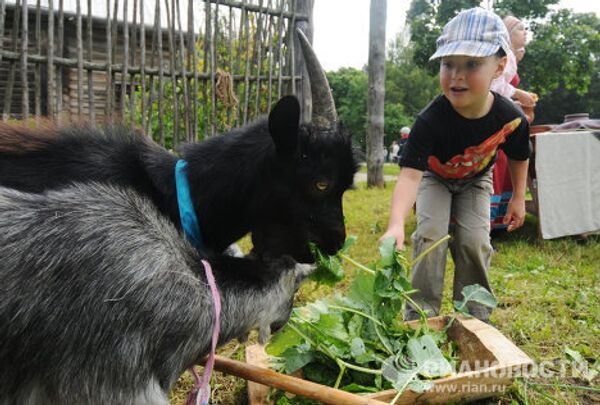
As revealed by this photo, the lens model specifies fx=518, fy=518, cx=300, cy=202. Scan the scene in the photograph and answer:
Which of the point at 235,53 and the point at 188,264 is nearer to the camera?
the point at 188,264

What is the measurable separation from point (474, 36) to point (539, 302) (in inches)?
77.4

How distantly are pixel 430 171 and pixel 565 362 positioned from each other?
1.34 m

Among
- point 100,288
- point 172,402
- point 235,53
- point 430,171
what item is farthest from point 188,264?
point 235,53

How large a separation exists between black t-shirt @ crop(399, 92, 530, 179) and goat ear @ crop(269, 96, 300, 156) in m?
0.96

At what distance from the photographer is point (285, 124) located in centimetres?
228

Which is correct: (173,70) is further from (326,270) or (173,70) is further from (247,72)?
(326,270)

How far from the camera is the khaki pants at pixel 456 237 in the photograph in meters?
3.19

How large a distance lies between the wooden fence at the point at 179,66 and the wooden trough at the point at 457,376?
3448 millimetres

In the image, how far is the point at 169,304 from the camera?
1757 mm

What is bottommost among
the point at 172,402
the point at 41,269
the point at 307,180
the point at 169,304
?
the point at 172,402

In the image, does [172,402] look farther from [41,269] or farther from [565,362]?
[565,362]

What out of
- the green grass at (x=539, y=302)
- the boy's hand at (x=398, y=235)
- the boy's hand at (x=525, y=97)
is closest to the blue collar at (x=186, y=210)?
the green grass at (x=539, y=302)

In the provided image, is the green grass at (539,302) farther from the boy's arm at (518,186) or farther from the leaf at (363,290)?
the boy's arm at (518,186)

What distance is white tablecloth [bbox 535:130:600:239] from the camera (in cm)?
527
